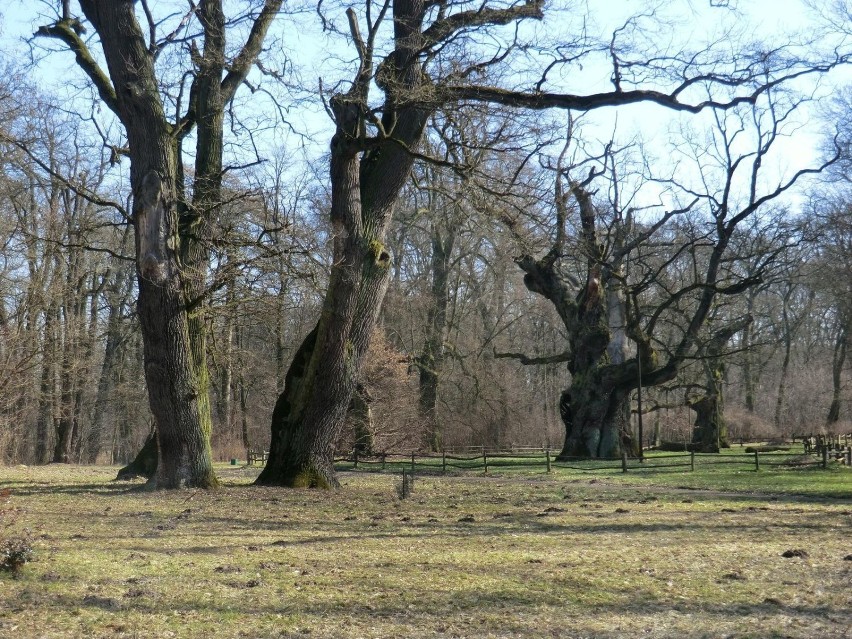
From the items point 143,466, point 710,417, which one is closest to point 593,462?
point 710,417

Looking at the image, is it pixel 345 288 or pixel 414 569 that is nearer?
pixel 414 569

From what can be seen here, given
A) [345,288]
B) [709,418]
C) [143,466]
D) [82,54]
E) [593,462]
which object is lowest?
[593,462]

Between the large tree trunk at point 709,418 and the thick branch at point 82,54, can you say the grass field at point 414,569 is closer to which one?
the thick branch at point 82,54

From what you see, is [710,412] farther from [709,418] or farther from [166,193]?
[166,193]

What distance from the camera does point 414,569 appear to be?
823 centimetres

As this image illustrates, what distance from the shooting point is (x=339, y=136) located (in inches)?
623

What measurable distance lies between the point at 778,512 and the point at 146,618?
439 inches

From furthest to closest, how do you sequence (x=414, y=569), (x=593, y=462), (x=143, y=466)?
1. (x=593, y=462)
2. (x=143, y=466)
3. (x=414, y=569)

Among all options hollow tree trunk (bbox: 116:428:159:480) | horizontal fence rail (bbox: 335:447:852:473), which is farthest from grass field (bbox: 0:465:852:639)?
horizontal fence rail (bbox: 335:447:852:473)

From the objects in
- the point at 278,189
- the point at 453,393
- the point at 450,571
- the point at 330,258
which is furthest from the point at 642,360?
the point at 450,571

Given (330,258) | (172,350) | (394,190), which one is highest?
(394,190)

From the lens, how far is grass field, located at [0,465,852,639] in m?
6.25

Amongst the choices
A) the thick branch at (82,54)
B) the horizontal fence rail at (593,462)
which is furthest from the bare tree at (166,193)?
the horizontal fence rail at (593,462)

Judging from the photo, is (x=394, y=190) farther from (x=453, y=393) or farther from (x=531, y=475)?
(x=453, y=393)
